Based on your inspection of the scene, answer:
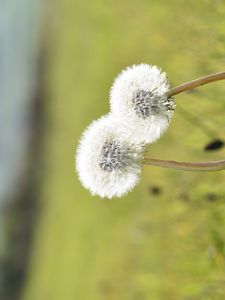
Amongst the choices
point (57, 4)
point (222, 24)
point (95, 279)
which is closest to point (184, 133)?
point (222, 24)

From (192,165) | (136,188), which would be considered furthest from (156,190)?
(192,165)

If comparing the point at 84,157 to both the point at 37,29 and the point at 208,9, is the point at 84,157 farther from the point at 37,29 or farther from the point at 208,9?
the point at 37,29

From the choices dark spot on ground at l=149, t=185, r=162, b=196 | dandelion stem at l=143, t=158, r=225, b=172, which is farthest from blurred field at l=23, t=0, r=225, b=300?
dandelion stem at l=143, t=158, r=225, b=172

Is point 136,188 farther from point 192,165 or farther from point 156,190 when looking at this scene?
point 192,165

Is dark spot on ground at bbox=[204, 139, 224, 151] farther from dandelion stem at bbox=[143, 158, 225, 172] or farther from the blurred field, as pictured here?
dandelion stem at bbox=[143, 158, 225, 172]

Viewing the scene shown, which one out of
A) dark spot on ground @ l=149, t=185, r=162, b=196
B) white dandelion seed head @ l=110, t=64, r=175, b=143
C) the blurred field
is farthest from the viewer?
dark spot on ground @ l=149, t=185, r=162, b=196
